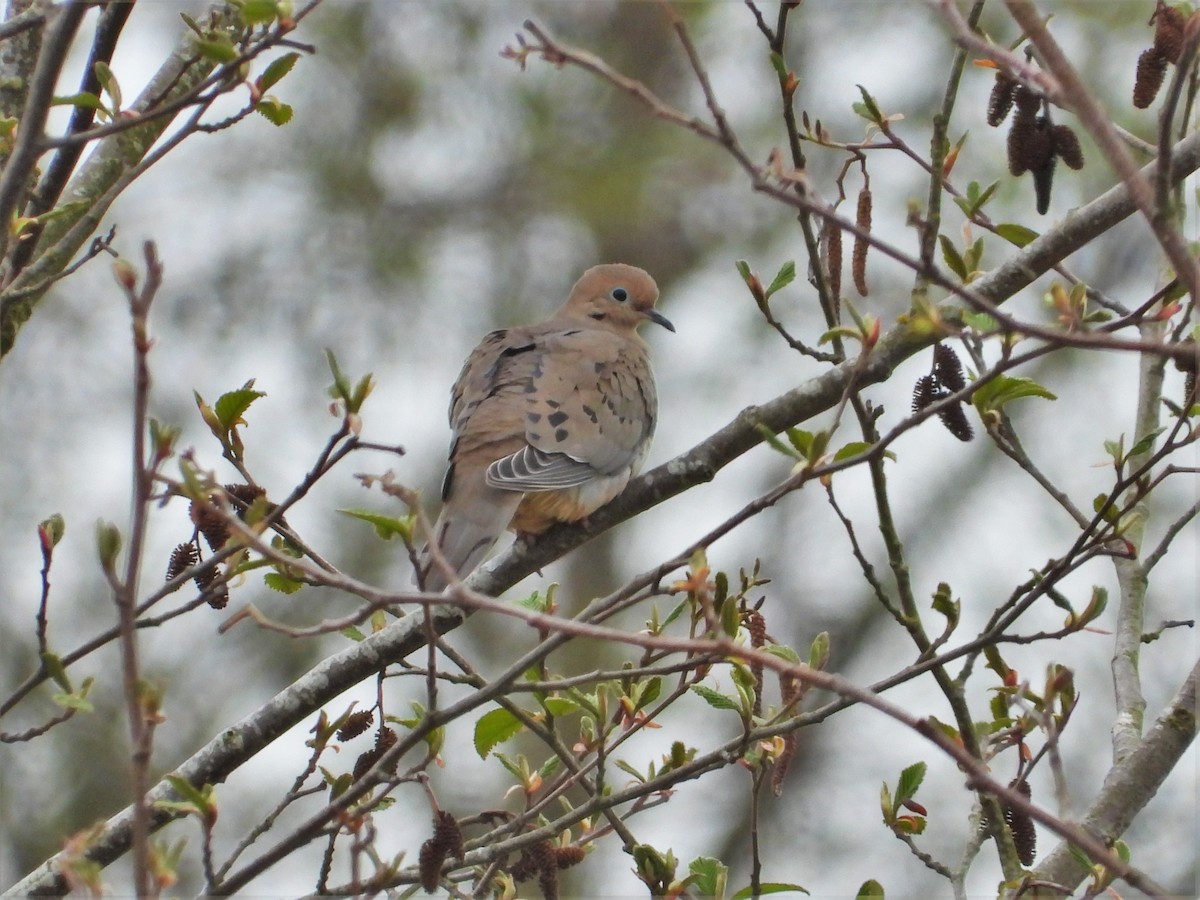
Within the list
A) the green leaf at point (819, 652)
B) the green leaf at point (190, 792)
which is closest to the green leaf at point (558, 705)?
the green leaf at point (819, 652)

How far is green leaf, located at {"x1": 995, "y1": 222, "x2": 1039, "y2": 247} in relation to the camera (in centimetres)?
247

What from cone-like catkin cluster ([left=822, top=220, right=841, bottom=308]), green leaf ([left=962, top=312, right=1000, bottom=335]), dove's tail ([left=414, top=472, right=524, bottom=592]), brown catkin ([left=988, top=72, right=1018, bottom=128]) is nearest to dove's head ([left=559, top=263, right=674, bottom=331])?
dove's tail ([left=414, top=472, right=524, bottom=592])

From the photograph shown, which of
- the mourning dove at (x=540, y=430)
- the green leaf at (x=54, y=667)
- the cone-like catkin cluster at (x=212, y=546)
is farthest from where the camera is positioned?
the mourning dove at (x=540, y=430)

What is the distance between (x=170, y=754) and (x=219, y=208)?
12.3ft

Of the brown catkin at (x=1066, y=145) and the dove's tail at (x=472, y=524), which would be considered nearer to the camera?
the brown catkin at (x=1066, y=145)

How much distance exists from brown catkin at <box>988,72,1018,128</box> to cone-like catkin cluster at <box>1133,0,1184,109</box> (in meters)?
0.22

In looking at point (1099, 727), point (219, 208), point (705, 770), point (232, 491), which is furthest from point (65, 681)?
point (219, 208)

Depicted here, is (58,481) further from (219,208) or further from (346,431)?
(346,431)

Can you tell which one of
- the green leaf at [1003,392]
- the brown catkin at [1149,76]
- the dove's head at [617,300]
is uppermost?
the dove's head at [617,300]

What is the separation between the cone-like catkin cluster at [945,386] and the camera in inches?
95.5

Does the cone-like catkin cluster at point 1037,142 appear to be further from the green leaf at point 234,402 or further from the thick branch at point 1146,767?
the green leaf at point 234,402

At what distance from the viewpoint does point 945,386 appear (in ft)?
8.27

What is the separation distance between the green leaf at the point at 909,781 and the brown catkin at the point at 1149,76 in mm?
1242

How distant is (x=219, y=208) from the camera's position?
993 centimetres
